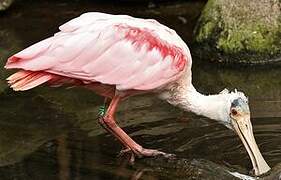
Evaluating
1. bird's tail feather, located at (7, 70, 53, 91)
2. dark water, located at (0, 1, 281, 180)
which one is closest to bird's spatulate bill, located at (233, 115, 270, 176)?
dark water, located at (0, 1, 281, 180)

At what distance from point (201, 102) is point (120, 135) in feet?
2.28

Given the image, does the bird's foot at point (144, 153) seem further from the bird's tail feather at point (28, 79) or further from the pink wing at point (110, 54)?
the bird's tail feather at point (28, 79)

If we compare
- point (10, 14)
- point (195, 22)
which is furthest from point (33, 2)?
point (195, 22)

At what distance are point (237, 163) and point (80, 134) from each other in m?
1.33

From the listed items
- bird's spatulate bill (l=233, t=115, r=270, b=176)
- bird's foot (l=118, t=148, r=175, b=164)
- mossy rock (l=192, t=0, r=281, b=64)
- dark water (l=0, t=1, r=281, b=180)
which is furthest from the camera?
mossy rock (l=192, t=0, r=281, b=64)

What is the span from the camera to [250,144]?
527 cm

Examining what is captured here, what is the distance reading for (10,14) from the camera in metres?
9.55

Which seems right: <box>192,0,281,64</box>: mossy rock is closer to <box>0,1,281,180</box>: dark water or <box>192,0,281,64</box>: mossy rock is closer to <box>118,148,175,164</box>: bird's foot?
<box>0,1,281,180</box>: dark water

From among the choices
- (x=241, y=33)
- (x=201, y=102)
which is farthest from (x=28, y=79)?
(x=241, y=33)

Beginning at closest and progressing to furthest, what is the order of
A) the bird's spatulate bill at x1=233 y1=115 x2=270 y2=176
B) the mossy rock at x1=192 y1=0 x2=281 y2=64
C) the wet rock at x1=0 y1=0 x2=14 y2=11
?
the bird's spatulate bill at x1=233 y1=115 x2=270 y2=176 → the mossy rock at x1=192 y1=0 x2=281 y2=64 → the wet rock at x1=0 y1=0 x2=14 y2=11

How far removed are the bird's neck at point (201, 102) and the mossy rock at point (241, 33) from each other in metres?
2.21

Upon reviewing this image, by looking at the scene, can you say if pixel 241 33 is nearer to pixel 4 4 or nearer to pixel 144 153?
pixel 144 153

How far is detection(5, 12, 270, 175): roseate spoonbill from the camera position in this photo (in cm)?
530

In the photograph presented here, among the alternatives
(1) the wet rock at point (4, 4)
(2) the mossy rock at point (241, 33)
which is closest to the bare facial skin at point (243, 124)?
A: (2) the mossy rock at point (241, 33)
